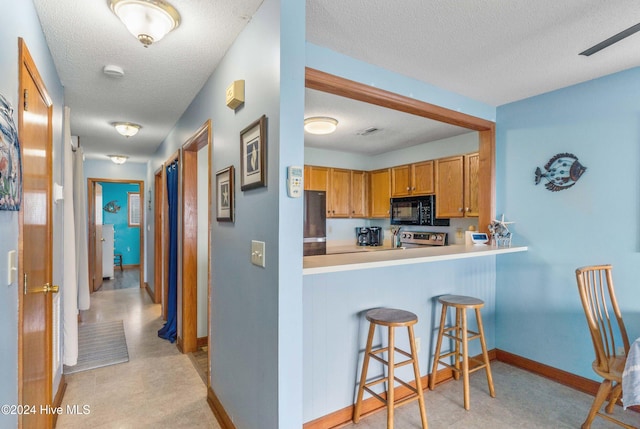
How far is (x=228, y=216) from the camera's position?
2.05 meters

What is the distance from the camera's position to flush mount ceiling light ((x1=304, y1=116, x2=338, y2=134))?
10.5ft

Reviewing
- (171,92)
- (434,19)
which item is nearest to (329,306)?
(434,19)

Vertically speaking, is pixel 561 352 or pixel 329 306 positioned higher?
pixel 329 306

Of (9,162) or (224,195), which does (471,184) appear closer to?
(224,195)

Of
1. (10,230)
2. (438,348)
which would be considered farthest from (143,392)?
(438,348)

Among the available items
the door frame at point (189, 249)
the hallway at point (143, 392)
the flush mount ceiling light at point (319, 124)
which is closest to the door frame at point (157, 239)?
the hallway at point (143, 392)

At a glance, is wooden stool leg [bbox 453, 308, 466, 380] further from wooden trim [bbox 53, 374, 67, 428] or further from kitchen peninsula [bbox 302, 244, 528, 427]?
wooden trim [bbox 53, 374, 67, 428]

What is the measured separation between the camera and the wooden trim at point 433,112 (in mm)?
2047

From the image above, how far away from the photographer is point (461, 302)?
7.81 ft

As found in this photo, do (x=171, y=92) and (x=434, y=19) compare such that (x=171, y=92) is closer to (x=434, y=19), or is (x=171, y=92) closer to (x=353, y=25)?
(x=353, y=25)

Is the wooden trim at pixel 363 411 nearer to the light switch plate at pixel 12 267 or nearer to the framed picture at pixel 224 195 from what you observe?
the framed picture at pixel 224 195

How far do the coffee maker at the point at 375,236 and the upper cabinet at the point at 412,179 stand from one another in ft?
2.36

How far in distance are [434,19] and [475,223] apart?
282cm

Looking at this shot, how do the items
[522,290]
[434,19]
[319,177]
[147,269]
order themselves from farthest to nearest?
1. [147,269]
2. [319,177]
3. [522,290]
4. [434,19]
